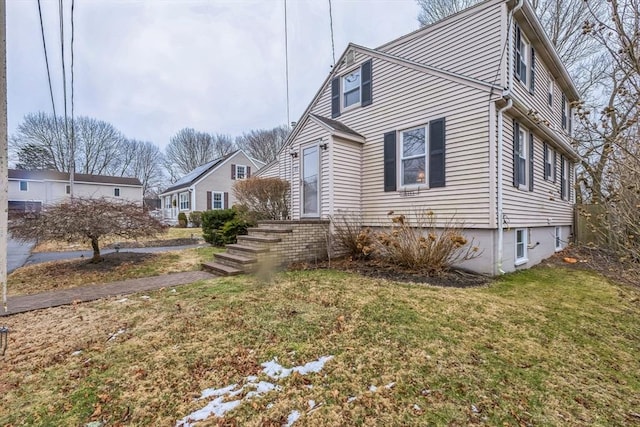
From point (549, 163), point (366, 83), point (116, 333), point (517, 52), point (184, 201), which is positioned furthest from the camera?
point (184, 201)

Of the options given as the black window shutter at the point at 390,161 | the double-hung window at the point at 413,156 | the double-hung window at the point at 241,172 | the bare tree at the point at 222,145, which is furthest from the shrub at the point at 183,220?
the bare tree at the point at 222,145

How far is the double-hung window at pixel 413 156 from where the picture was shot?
686 centimetres

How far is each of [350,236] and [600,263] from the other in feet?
21.1

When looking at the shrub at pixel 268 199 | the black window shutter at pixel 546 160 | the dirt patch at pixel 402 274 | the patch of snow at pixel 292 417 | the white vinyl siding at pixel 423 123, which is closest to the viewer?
the patch of snow at pixel 292 417

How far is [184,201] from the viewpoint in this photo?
22500mm

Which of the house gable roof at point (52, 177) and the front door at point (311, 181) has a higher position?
the house gable roof at point (52, 177)

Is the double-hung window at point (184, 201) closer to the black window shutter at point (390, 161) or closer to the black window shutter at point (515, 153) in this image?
the black window shutter at point (390, 161)

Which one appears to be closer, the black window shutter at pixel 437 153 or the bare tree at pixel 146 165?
the black window shutter at pixel 437 153

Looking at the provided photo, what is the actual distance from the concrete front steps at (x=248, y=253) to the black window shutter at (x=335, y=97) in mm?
4411

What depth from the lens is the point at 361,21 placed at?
335 inches

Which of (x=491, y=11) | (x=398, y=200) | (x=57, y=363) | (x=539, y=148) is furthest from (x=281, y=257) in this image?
(x=539, y=148)

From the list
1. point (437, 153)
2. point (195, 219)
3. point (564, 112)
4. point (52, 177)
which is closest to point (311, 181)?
point (437, 153)

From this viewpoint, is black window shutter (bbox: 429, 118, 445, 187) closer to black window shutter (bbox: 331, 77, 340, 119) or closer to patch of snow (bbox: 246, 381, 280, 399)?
black window shutter (bbox: 331, 77, 340, 119)

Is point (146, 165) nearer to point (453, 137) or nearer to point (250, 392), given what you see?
point (453, 137)
